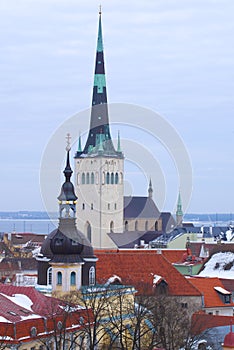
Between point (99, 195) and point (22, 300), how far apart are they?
84.5m

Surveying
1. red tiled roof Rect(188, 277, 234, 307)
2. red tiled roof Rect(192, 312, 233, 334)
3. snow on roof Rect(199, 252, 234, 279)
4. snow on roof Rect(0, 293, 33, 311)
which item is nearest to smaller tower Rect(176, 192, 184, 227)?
snow on roof Rect(199, 252, 234, 279)

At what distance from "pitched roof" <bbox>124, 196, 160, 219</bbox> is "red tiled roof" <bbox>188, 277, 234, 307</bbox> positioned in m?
71.2

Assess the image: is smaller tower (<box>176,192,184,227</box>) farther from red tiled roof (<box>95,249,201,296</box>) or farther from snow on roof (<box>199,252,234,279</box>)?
red tiled roof (<box>95,249,201,296</box>)

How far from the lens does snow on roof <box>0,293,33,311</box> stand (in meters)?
44.4

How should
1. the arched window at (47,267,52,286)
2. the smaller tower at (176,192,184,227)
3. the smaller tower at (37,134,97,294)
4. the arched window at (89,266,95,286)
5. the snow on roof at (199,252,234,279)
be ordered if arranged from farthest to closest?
the smaller tower at (176,192,184,227), the snow on roof at (199,252,234,279), the arched window at (89,266,95,286), the arched window at (47,267,52,286), the smaller tower at (37,134,97,294)

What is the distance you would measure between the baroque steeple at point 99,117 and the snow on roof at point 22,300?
254ft

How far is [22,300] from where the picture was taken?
148ft

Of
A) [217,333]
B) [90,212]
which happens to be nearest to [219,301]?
[217,333]

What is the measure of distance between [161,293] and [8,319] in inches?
763

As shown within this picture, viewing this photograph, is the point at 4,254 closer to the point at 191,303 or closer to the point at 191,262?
the point at 191,262

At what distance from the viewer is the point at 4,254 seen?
110 m

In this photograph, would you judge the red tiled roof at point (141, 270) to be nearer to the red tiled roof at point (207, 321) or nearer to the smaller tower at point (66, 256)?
the red tiled roof at point (207, 321)

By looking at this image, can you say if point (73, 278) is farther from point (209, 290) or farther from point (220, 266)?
point (220, 266)

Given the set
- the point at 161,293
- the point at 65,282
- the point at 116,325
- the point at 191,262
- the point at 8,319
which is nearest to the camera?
the point at 8,319
